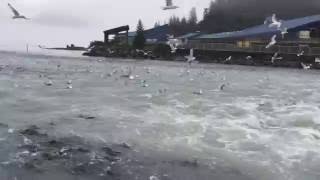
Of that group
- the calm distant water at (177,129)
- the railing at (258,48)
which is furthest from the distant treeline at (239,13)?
the calm distant water at (177,129)

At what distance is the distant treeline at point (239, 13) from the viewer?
387 feet

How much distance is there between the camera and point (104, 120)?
17891mm

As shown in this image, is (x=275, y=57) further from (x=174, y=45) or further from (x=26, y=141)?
(x=26, y=141)

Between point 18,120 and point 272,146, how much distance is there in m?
7.16

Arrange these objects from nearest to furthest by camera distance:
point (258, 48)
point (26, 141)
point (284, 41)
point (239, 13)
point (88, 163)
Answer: point (88, 163), point (26, 141), point (258, 48), point (284, 41), point (239, 13)

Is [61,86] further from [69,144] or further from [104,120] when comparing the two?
[69,144]

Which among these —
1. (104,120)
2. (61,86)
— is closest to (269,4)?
(61,86)

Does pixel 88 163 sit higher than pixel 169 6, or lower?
lower

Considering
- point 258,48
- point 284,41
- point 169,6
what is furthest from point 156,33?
point 169,6

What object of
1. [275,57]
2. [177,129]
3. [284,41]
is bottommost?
[275,57]

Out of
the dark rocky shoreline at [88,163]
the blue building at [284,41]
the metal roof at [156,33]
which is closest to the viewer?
the dark rocky shoreline at [88,163]

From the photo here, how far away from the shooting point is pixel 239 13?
13200 cm

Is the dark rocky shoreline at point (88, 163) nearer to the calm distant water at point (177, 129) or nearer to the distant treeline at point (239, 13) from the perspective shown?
the calm distant water at point (177, 129)

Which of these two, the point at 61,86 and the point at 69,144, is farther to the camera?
the point at 61,86
